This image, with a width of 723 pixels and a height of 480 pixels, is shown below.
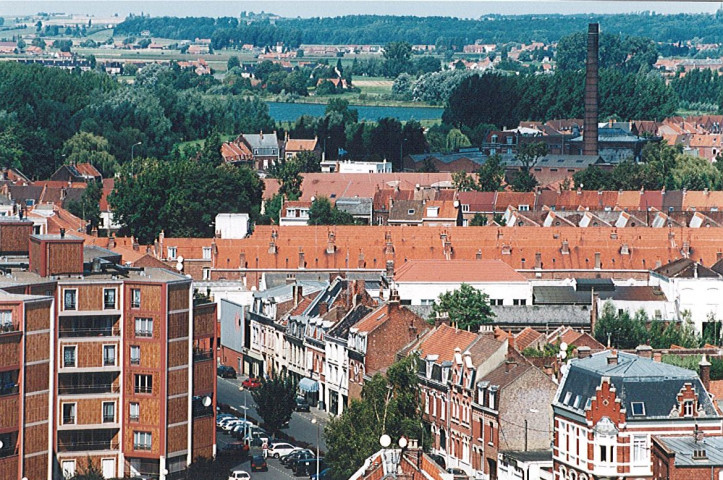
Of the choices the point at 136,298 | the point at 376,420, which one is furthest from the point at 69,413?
the point at 376,420

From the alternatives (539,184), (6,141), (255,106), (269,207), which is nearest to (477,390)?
(269,207)

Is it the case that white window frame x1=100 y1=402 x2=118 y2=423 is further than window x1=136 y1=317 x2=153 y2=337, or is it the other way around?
window x1=136 y1=317 x2=153 y2=337

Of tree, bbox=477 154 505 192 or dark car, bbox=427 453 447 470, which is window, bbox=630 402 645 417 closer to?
dark car, bbox=427 453 447 470

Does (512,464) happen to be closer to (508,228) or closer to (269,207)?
(508,228)

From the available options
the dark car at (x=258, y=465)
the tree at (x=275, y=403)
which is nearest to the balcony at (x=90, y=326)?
the dark car at (x=258, y=465)

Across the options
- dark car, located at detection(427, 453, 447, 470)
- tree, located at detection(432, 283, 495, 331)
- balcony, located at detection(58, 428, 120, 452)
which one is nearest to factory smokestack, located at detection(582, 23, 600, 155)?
tree, located at detection(432, 283, 495, 331)

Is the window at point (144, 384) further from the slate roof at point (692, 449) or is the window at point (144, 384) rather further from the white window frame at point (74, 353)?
the slate roof at point (692, 449)

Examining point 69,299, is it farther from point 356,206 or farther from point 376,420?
point 356,206
